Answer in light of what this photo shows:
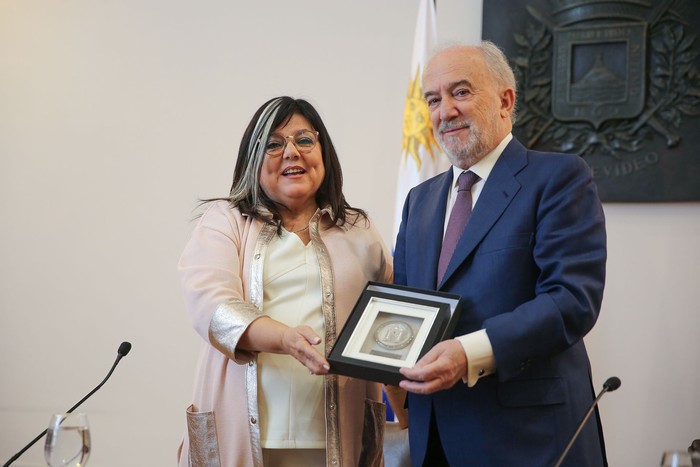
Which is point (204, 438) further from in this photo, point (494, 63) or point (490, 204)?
point (494, 63)

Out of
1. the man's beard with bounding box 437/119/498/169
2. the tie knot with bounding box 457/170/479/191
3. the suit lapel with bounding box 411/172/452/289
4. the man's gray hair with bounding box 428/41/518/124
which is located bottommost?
the suit lapel with bounding box 411/172/452/289

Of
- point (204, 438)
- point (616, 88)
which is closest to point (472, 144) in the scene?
point (204, 438)

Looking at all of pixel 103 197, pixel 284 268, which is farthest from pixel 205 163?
pixel 284 268

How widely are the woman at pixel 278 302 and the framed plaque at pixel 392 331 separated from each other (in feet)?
0.36

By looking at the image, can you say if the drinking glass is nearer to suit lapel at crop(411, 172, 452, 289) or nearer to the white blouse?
the white blouse

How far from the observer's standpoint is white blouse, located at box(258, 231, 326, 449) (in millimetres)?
2070

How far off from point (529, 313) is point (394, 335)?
310 mm

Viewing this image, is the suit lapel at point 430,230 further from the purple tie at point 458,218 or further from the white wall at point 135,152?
the white wall at point 135,152

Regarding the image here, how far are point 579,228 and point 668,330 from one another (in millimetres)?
2033

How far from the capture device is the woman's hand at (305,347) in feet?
6.01

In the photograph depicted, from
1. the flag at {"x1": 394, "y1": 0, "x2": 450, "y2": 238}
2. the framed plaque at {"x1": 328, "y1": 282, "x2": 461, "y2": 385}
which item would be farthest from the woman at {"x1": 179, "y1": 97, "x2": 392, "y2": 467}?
the flag at {"x1": 394, "y1": 0, "x2": 450, "y2": 238}

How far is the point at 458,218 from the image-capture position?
2.02 m

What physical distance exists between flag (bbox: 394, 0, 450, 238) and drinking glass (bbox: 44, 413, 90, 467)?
2.18m

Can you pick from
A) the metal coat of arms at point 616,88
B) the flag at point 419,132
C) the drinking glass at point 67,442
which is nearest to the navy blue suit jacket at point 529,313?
the drinking glass at point 67,442
